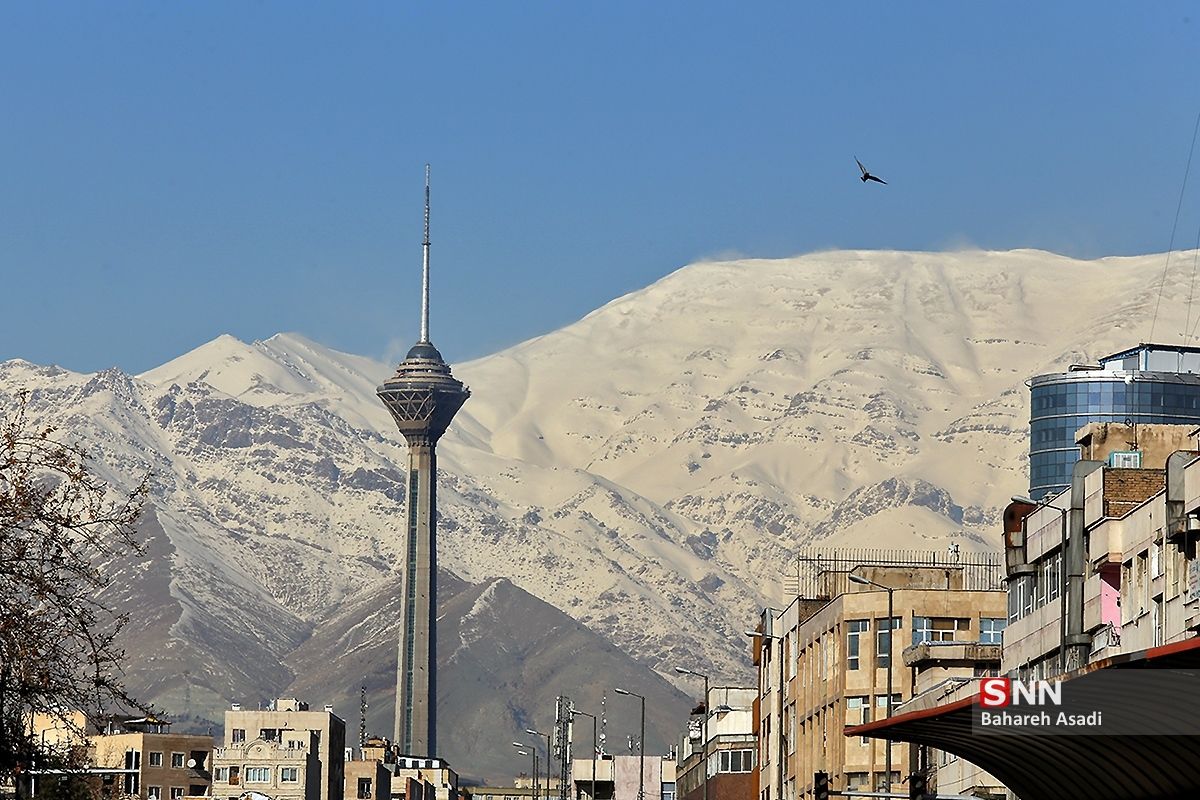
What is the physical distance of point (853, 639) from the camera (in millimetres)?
114312

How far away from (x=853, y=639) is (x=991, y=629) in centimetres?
664

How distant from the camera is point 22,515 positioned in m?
39.1

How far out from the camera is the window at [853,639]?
373 ft

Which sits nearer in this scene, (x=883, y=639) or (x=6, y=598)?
(x=6, y=598)

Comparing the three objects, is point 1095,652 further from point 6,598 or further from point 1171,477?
point 6,598

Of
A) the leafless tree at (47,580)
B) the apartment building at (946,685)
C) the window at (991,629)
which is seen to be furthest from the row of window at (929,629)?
the leafless tree at (47,580)

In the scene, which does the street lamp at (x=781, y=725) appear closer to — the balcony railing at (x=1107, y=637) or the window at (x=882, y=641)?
the window at (x=882, y=641)

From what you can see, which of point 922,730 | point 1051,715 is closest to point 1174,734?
point 1051,715

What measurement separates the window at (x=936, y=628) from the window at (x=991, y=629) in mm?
842

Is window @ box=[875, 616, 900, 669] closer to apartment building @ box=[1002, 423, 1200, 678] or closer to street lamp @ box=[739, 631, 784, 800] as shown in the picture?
street lamp @ box=[739, 631, 784, 800]

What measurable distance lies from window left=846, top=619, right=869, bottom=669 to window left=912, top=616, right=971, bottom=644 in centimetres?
235

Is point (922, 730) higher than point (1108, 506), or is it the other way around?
point (1108, 506)

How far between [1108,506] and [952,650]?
2784 cm

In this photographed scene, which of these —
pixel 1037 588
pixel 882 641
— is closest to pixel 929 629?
pixel 882 641
